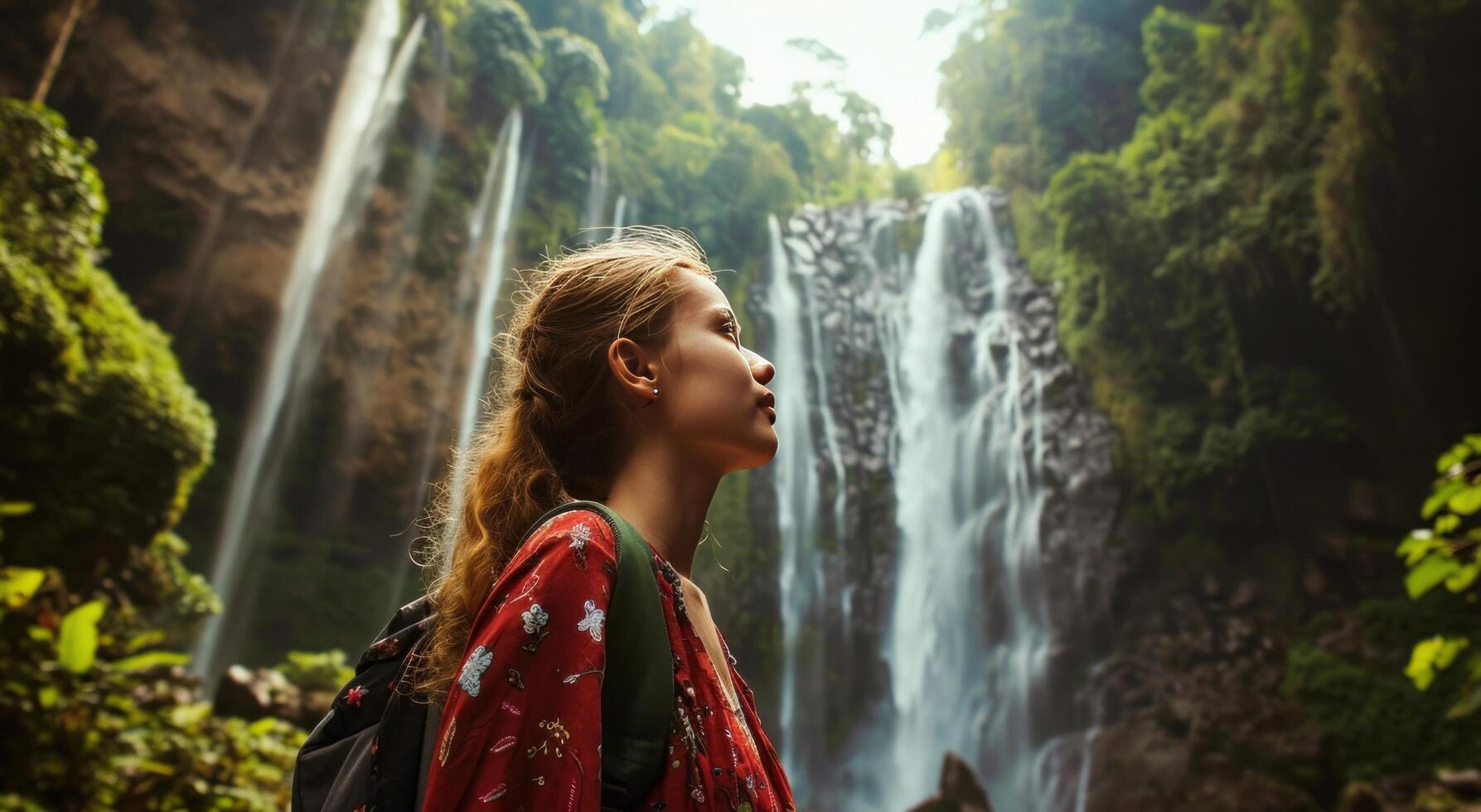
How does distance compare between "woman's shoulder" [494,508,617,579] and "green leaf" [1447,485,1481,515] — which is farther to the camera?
"green leaf" [1447,485,1481,515]

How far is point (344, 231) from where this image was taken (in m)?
10.6

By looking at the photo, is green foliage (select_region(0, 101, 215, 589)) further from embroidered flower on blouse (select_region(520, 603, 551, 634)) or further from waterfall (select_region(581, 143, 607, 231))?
embroidered flower on blouse (select_region(520, 603, 551, 634))

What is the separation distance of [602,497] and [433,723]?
1.32ft

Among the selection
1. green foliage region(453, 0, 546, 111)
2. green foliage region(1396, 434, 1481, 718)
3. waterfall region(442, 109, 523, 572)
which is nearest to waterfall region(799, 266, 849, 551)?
waterfall region(442, 109, 523, 572)

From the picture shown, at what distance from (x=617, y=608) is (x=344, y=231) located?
11.1m

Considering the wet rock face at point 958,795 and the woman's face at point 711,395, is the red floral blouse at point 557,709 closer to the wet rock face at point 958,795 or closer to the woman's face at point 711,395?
the woman's face at point 711,395

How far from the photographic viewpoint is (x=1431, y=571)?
1.82 m

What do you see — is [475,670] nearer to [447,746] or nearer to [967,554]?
[447,746]

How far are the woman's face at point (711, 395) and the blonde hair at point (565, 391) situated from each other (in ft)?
0.12

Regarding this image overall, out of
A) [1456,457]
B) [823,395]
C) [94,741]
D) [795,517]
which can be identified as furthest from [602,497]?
[823,395]

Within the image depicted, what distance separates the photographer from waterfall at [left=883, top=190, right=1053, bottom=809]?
11320 millimetres

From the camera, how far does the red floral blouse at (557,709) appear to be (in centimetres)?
73

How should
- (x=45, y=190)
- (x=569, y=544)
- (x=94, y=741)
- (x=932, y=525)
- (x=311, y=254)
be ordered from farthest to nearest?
(x=932, y=525), (x=311, y=254), (x=45, y=190), (x=94, y=741), (x=569, y=544)

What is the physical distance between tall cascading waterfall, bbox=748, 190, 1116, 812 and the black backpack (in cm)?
1044
